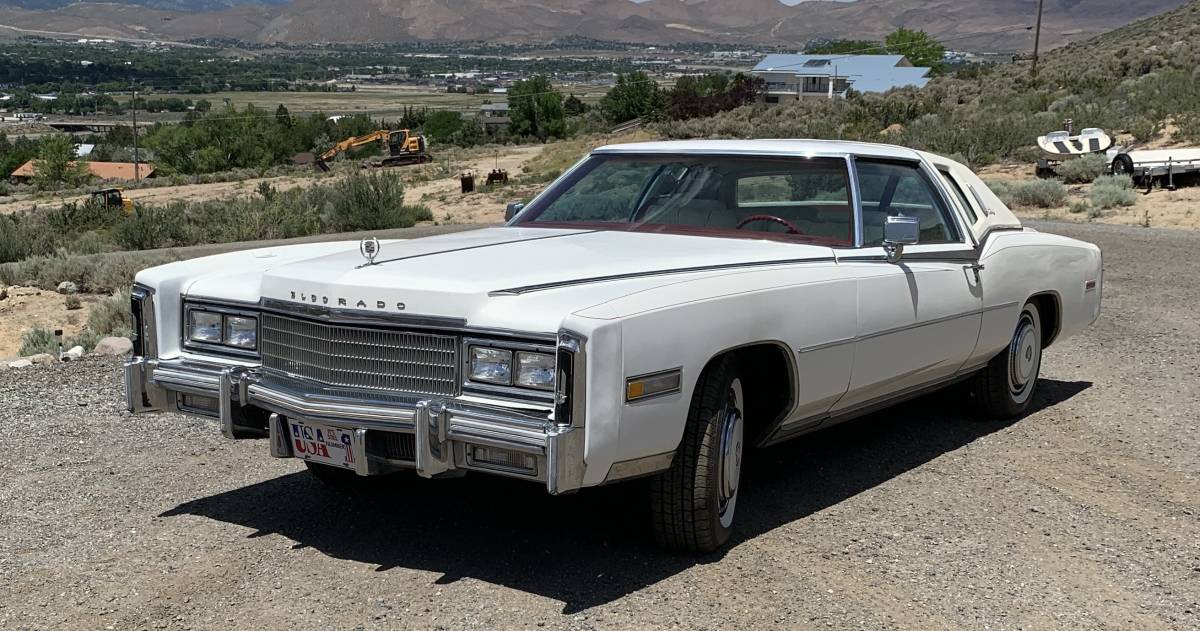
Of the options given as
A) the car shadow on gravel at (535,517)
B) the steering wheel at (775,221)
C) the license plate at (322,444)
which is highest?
the steering wheel at (775,221)

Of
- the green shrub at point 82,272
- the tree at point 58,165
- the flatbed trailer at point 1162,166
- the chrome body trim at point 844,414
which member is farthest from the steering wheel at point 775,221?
the tree at point 58,165

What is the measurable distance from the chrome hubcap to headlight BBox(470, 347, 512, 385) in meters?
3.46

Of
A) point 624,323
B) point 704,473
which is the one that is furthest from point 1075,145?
point 624,323

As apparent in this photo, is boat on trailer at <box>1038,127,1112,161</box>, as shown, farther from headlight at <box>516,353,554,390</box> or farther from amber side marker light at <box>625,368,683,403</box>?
headlight at <box>516,353,554,390</box>

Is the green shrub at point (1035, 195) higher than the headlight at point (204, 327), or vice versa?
the headlight at point (204, 327)

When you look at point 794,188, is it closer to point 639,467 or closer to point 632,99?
point 639,467

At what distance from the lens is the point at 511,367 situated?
414 cm

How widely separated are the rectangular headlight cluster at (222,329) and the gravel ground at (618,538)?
29.1 inches

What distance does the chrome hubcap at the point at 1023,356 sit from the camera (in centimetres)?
670

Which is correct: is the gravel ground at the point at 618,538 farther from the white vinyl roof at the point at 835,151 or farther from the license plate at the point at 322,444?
the white vinyl roof at the point at 835,151

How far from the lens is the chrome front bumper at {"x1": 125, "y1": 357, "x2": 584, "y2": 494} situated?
3982 millimetres

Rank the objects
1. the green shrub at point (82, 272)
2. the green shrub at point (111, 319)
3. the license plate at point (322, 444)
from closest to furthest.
A: 1. the license plate at point (322, 444)
2. the green shrub at point (111, 319)
3. the green shrub at point (82, 272)

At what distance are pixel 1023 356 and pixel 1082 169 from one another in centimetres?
1631

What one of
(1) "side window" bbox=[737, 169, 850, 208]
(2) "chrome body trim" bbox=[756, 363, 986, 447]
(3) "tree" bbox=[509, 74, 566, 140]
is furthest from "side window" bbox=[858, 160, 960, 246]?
(3) "tree" bbox=[509, 74, 566, 140]
